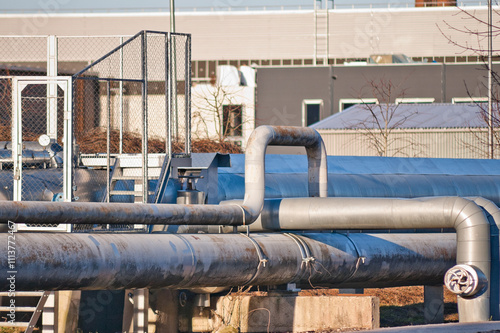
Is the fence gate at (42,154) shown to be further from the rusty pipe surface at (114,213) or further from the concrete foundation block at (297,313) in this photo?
the concrete foundation block at (297,313)

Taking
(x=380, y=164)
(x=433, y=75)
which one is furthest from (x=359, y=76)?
(x=380, y=164)

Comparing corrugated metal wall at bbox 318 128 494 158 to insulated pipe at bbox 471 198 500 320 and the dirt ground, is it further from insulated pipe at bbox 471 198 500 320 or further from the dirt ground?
insulated pipe at bbox 471 198 500 320

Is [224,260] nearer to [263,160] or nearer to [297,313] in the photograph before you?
[263,160]

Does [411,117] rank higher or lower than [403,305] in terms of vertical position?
higher

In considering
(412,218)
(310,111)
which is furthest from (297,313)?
(310,111)

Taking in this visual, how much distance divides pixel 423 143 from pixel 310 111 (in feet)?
51.8

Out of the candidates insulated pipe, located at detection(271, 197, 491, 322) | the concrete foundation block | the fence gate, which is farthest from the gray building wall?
insulated pipe, located at detection(271, 197, 491, 322)

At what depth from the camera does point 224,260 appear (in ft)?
32.3

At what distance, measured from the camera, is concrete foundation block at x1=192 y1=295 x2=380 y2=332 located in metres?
12.1

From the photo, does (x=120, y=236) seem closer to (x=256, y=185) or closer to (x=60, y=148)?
(x=256, y=185)

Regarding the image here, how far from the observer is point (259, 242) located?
414 inches

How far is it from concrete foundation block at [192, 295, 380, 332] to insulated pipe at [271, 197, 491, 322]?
1605mm

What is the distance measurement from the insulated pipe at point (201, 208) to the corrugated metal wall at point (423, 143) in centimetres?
2140

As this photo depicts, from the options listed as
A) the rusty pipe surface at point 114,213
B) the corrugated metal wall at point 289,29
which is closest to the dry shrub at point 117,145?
the rusty pipe surface at point 114,213
